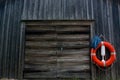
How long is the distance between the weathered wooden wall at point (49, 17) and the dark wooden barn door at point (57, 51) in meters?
0.35

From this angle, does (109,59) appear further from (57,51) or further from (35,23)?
(35,23)

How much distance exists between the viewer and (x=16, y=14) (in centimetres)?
998

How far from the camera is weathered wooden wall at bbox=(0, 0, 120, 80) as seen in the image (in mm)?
9703

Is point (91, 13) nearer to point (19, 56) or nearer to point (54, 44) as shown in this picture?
point (54, 44)

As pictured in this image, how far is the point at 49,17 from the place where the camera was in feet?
32.1

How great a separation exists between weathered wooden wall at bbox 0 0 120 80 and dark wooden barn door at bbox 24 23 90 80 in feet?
1.14

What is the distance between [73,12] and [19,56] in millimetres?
2421

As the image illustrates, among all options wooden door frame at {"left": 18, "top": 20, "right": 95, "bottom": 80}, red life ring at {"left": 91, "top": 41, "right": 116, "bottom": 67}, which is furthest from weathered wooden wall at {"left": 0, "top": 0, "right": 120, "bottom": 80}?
red life ring at {"left": 91, "top": 41, "right": 116, "bottom": 67}

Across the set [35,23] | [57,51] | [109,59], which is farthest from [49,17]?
[109,59]

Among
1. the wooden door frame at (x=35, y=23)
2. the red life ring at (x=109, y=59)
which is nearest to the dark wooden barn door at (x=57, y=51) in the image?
the wooden door frame at (x=35, y=23)

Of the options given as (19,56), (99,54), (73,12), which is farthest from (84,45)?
(19,56)

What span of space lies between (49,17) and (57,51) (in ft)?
4.00

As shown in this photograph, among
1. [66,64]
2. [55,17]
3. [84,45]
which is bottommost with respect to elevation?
[66,64]

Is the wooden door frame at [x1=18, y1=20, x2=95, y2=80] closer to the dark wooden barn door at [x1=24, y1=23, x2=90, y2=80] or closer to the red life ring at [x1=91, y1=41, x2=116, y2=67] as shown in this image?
the dark wooden barn door at [x1=24, y1=23, x2=90, y2=80]
